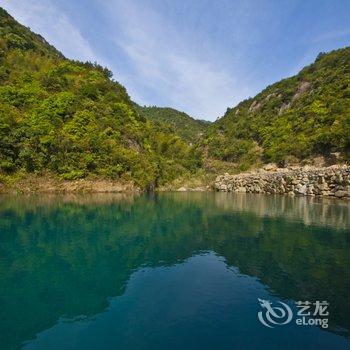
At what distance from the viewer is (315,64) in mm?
112562

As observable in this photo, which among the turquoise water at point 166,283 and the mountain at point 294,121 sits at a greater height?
the mountain at point 294,121

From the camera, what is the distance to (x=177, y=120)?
166m

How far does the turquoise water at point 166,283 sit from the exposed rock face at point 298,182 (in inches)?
1066

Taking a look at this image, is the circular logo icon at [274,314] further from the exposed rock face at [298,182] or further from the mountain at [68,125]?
the mountain at [68,125]

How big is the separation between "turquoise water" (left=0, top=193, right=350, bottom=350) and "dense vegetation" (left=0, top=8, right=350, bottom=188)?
31846 mm

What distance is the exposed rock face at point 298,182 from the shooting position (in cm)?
5238

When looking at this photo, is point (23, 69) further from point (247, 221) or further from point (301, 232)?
point (301, 232)

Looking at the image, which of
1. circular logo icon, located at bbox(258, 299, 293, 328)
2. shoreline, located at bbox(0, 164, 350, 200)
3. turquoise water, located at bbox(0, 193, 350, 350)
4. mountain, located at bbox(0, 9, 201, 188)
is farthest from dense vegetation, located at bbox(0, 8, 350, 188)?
circular logo icon, located at bbox(258, 299, 293, 328)

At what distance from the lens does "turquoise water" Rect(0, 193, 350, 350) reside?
31.4 ft

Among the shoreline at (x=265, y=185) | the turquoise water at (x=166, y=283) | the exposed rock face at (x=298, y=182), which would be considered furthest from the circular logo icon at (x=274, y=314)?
the exposed rock face at (x=298, y=182)

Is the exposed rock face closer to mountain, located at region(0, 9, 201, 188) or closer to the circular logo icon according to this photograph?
mountain, located at region(0, 9, 201, 188)

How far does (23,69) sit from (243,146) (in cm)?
Answer: 5774

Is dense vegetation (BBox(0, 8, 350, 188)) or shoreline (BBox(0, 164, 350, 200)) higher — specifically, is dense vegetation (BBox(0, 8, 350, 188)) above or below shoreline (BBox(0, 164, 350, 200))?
above

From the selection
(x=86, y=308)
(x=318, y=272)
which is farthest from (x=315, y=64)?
(x=86, y=308)
